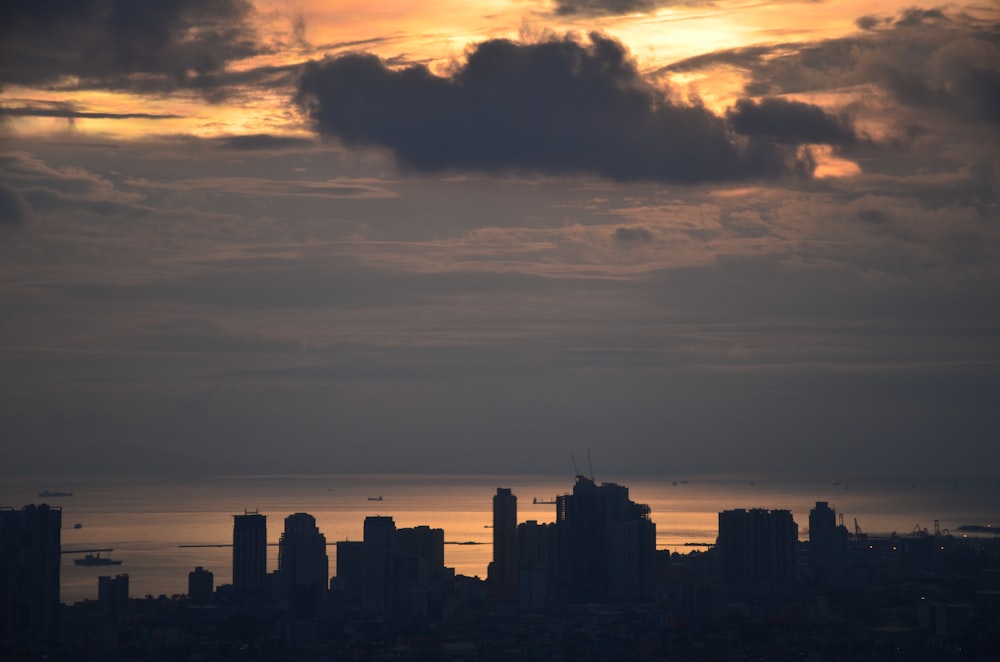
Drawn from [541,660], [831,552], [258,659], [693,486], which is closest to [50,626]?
[258,659]

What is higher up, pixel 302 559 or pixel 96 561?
pixel 96 561

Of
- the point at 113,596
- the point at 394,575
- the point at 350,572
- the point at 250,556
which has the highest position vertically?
the point at 250,556

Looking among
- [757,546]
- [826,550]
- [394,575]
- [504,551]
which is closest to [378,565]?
[394,575]

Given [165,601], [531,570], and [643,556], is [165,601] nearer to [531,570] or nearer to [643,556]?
[531,570]

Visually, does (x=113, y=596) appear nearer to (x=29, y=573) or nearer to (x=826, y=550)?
(x=29, y=573)

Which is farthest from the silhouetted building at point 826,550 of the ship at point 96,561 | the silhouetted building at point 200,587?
the ship at point 96,561

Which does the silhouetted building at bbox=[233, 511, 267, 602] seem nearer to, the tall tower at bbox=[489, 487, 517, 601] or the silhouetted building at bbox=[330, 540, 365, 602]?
the silhouetted building at bbox=[330, 540, 365, 602]
